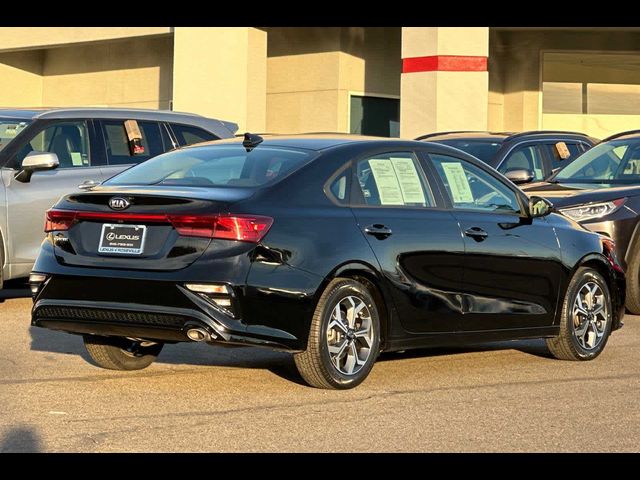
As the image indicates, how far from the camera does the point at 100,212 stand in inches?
338

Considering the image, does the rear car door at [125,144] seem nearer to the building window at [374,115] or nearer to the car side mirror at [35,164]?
the car side mirror at [35,164]

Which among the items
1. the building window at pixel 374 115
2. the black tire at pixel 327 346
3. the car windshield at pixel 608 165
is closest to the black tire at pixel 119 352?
the black tire at pixel 327 346

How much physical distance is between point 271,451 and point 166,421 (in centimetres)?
98

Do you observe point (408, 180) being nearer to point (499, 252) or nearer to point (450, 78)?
point (499, 252)

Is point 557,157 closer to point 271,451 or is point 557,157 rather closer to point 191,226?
point 191,226

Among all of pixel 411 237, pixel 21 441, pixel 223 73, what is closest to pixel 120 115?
pixel 411 237

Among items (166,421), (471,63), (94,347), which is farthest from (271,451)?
(471,63)

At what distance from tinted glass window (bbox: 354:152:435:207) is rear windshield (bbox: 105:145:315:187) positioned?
415mm

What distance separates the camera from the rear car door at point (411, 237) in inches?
354

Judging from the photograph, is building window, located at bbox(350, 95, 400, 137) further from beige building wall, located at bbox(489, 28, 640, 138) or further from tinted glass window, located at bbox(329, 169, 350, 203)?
tinted glass window, located at bbox(329, 169, 350, 203)

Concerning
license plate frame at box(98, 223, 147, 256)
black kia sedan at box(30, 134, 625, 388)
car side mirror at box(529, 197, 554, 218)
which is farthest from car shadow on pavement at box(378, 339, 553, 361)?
license plate frame at box(98, 223, 147, 256)

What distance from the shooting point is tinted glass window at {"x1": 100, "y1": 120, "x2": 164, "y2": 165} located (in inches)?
559

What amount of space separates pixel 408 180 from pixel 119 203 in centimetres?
200

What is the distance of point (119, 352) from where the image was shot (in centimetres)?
951
